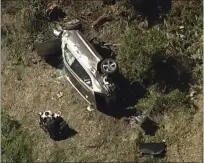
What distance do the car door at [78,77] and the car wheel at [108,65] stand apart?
1.33 ft

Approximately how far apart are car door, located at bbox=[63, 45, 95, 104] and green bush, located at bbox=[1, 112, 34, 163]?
1.34 metres

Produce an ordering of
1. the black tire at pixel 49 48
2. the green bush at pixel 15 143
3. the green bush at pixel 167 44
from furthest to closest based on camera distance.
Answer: the black tire at pixel 49 48, the green bush at pixel 167 44, the green bush at pixel 15 143

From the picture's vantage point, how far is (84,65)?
404 inches

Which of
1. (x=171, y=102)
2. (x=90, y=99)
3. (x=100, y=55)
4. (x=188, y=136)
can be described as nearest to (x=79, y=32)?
(x=100, y=55)

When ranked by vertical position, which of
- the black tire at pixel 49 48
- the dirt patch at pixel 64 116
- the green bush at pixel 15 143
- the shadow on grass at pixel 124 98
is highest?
the black tire at pixel 49 48

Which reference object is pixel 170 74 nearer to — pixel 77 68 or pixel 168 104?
pixel 168 104

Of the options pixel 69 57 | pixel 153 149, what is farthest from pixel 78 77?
pixel 153 149

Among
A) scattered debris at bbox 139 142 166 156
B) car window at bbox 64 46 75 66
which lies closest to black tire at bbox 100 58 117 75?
car window at bbox 64 46 75 66

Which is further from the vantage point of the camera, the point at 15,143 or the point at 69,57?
the point at 69,57

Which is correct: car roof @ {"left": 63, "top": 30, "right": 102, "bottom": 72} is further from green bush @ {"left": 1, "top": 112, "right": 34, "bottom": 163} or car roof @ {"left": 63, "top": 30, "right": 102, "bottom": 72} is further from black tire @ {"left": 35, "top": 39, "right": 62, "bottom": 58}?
green bush @ {"left": 1, "top": 112, "right": 34, "bottom": 163}

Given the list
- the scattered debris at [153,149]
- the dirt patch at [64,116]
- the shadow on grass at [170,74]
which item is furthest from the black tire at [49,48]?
the scattered debris at [153,149]

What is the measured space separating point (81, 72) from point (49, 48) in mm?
1135

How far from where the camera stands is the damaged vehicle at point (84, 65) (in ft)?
32.6

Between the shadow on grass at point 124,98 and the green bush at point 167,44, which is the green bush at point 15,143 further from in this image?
the green bush at point 167,44
